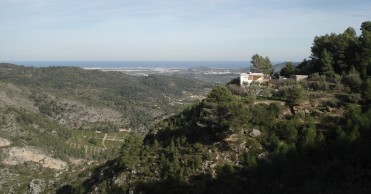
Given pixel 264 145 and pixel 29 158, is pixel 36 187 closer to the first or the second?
pixel 29 158

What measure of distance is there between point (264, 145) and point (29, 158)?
7230 cm

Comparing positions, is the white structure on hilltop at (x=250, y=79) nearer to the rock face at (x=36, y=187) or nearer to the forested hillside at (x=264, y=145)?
the forested hillside at (x=264, y=145)

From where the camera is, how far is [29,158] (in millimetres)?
90875

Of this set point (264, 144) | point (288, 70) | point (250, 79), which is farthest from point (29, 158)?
point (264, 144)

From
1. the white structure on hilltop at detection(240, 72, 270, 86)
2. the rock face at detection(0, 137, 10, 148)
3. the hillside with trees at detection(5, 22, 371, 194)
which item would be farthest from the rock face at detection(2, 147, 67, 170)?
the white structure on hilltop at detection(240, 72, 270, 86)

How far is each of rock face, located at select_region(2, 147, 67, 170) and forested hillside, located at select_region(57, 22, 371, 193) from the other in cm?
5243

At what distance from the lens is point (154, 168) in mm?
34438

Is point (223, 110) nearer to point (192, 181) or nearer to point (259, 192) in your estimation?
point (192, 181)

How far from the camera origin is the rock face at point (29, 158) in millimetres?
87438

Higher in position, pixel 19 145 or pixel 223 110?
pixel 223 110

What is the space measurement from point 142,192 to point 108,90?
14970cm

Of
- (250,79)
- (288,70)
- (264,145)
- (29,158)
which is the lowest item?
(29,158)

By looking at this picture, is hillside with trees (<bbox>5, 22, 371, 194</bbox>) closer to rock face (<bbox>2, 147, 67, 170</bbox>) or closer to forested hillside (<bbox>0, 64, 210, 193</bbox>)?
forested hillside (<bbox>0, 64, 210, 193</bbox>)

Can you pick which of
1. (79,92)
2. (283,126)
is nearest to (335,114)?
(283,126)
